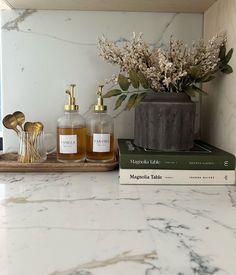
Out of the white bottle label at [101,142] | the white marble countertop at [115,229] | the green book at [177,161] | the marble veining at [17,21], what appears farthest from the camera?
the marble veining at [17,21]

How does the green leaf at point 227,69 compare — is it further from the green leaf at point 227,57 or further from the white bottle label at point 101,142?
the white bottle label at point 101,142

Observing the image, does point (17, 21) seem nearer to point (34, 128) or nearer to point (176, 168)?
point (34, 128)

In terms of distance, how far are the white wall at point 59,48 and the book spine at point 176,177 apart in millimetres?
343

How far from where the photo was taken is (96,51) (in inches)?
36.8

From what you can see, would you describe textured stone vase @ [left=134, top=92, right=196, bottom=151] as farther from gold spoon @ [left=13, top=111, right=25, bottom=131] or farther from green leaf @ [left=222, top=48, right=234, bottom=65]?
gold spoon @ [left=13, top=111, right=25, bottom=131]

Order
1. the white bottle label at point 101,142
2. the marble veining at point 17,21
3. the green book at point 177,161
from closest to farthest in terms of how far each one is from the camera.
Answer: the green book at point 177,161
the white bottle label at point 101,142
the marble veining at point 17,21

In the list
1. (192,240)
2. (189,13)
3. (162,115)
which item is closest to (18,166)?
(162,115)

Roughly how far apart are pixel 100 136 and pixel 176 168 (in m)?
0.22

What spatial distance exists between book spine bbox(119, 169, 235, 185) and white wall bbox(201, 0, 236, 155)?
0.27 feet

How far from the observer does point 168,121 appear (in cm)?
75

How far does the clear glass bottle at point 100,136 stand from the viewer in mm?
800

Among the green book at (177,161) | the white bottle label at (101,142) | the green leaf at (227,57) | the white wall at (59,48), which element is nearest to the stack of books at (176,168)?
the green book at (177,161)

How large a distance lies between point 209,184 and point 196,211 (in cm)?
18

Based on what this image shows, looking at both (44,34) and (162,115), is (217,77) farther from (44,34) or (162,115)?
(44,34)
